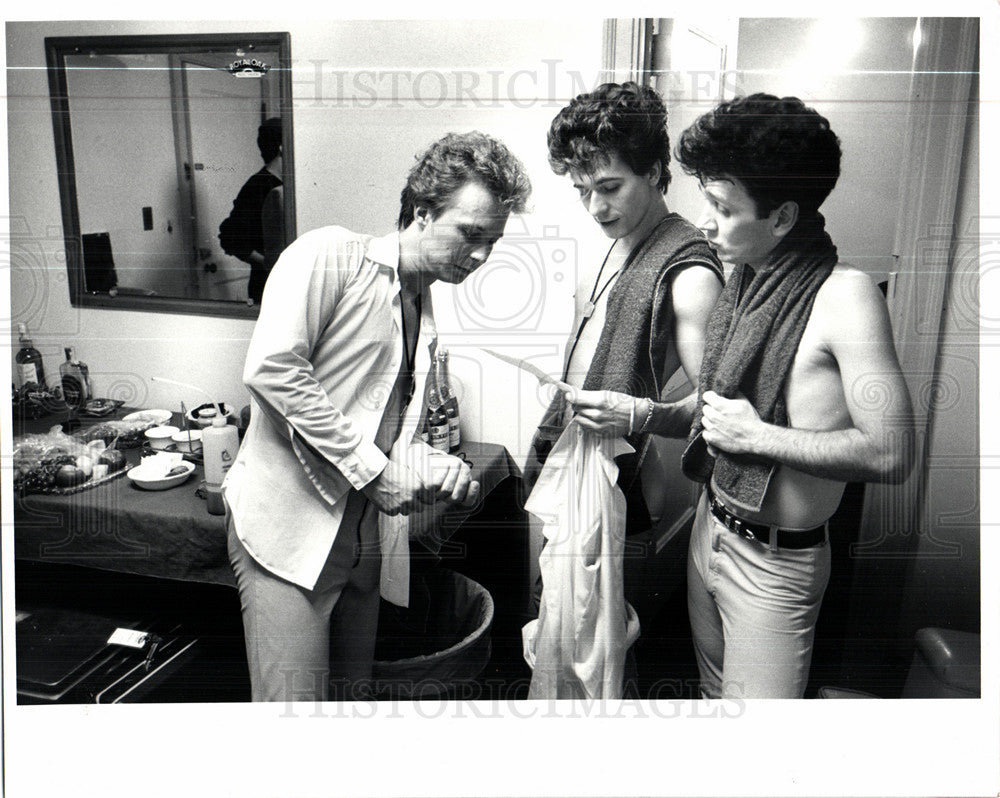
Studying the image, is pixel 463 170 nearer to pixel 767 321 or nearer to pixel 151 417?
pixel 767 321

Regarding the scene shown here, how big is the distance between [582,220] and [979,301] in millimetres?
614

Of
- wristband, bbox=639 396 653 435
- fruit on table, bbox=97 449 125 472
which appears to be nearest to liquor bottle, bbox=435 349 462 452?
wristband, bbox=639 396 653 435

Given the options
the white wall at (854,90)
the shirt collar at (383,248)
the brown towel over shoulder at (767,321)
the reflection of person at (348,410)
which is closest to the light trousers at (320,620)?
the reflection of person at (348,410)

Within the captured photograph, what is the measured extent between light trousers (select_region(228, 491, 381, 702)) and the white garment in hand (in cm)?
25

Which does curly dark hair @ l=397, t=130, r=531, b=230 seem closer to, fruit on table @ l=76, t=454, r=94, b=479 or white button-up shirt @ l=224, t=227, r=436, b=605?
white button-up shirt @ l=224, t=227, r=436, b=605

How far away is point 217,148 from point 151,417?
0.42 meters

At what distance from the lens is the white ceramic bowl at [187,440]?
4.21ft

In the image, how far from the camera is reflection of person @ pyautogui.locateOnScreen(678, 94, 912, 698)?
1.18 m

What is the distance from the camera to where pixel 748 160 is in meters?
1.20

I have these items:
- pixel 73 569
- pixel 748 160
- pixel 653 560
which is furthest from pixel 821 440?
pixel 73 569

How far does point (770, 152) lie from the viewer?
1.19 m

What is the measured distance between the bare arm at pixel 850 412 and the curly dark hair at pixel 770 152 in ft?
0.47

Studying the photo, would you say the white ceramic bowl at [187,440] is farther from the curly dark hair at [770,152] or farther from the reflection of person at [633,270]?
the curly dark hair at [770,152]

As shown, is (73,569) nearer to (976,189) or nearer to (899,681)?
(899,681)
